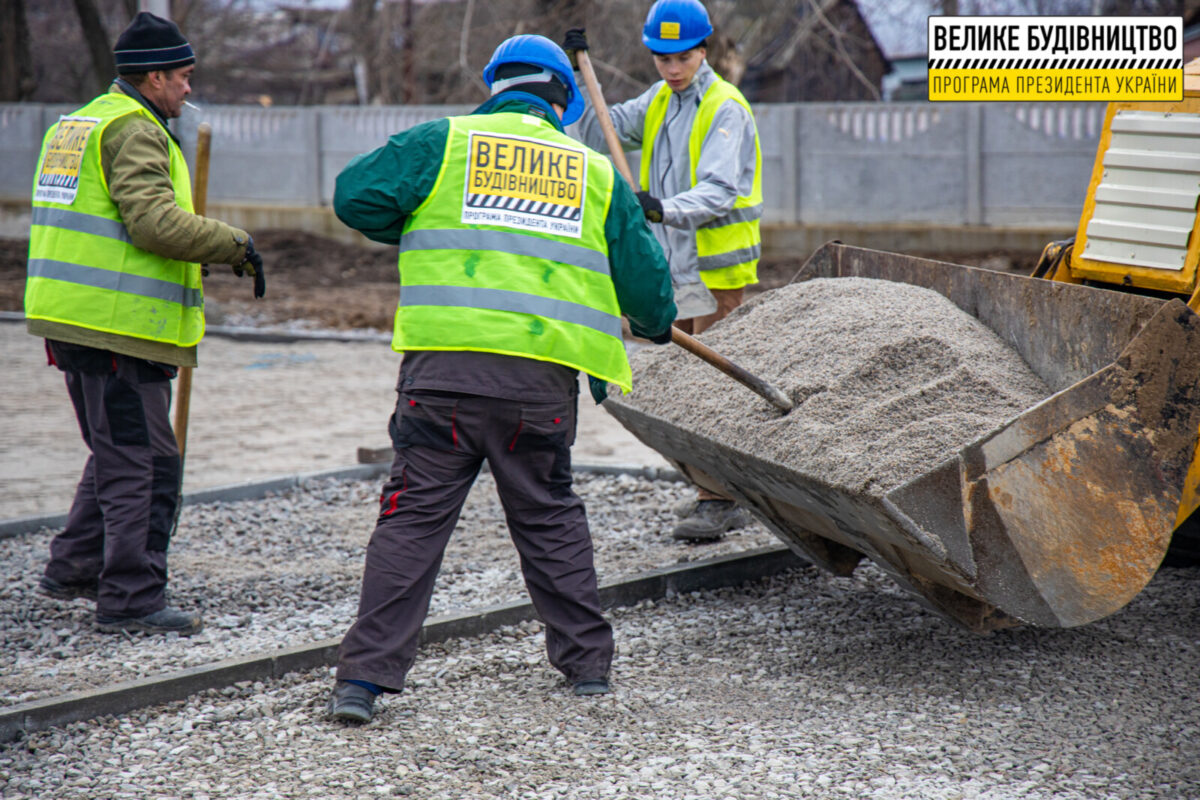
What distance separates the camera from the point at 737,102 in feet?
16.4

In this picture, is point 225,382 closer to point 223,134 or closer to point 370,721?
point 370,721

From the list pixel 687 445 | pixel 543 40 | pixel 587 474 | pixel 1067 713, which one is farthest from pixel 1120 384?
pixel 587 474

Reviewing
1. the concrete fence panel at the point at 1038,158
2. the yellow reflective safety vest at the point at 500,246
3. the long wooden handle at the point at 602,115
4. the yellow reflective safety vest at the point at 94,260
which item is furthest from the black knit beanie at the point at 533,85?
the concrete fence panel at the point at 1038,158

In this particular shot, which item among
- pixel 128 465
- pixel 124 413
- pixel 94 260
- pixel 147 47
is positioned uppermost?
pixel 147 47

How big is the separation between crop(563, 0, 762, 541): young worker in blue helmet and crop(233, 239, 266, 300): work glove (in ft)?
5.10

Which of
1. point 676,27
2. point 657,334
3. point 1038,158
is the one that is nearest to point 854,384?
point 657,334

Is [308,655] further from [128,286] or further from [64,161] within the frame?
[64,161]

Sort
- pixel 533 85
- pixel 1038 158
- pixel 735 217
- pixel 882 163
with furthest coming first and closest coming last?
pixel 882 163, pixel 1038 158, pixel 735 217, pixel 533 85

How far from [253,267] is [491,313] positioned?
4.40 ft

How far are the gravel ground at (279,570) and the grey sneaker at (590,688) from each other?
0.89 m

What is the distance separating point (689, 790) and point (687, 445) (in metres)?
1.41

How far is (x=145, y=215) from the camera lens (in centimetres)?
388

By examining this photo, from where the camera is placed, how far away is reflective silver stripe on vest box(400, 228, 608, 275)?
10.8 ft

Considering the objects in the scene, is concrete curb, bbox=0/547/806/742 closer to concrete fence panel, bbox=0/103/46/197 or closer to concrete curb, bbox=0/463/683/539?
concrete curb, bbox=0/463/683/539
